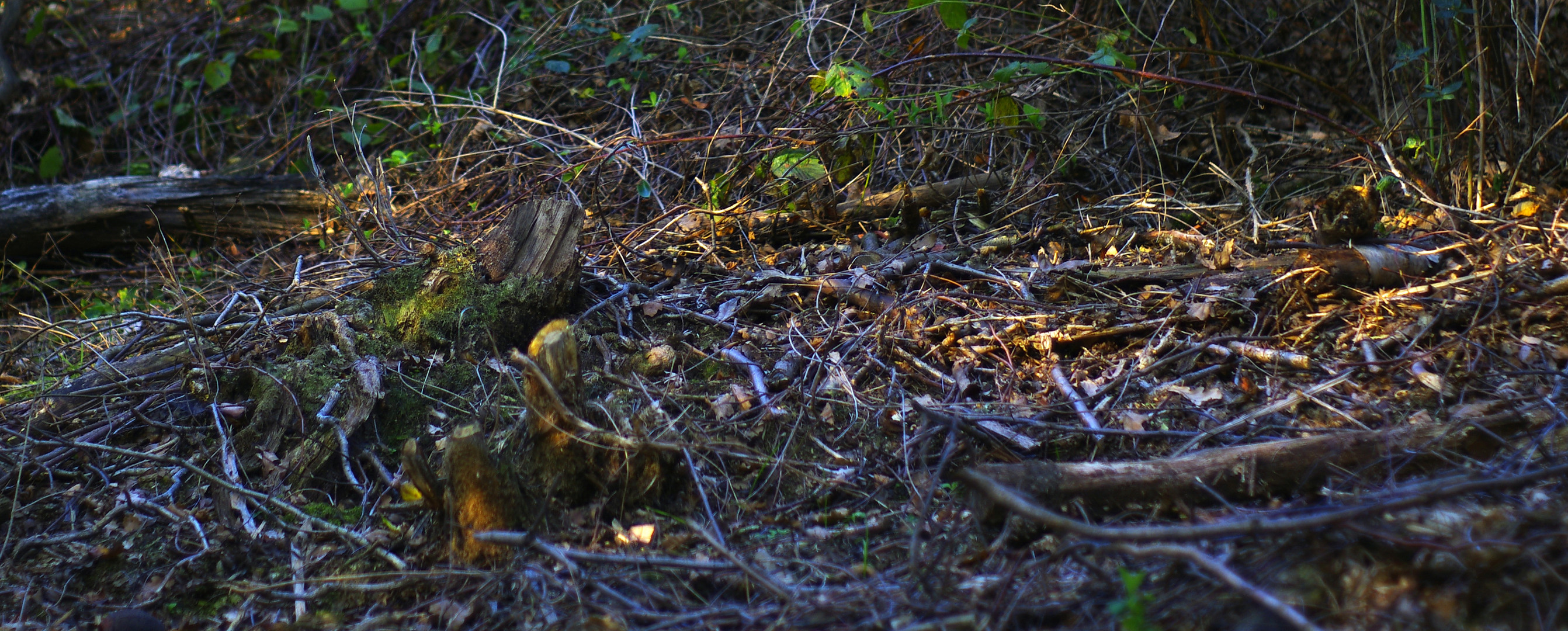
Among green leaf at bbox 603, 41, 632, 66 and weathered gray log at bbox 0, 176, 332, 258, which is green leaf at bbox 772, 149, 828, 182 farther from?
weathered gray log at bbox 0, 176, 332, 258

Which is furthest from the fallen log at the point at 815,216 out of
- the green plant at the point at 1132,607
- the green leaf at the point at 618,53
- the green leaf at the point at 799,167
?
the green plant at the point at 1132,607

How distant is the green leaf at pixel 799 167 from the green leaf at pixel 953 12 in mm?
943

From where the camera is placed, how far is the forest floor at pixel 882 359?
1.84 metres

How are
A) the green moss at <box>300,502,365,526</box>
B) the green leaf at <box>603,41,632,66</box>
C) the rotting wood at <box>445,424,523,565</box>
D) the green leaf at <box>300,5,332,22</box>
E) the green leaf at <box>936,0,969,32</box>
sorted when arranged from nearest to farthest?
1. the rotting wood at <box>445,424,523,565</box>
2. the green moss at <box>300,502,365,526</box>
3. the green leaf at <box>936,0,969,32</box>
4. the green leaf at <box>603,41,632,66</box>
5. the green leaf at <box>300,5,332,22</box>

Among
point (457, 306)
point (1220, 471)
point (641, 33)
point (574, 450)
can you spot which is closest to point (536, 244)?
point (457, 306)

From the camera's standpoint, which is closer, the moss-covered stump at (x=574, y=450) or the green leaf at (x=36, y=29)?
the moss-covered stump at (x=574, y=450)

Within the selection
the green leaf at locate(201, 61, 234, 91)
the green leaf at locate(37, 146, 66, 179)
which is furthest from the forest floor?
the green leaf at locate(201, 61, 234, 91)

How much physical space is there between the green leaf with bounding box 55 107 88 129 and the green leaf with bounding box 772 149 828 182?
5.41 meters

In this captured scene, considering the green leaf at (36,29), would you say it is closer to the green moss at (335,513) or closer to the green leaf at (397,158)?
the green leaf at (397,158)

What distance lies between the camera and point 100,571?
7.75ft

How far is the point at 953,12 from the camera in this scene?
3113mm

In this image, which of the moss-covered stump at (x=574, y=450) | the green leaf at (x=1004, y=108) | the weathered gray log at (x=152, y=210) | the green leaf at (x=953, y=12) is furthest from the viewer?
the weathered gray log at (x=152, y=210)

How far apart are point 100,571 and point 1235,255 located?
362 centimetres

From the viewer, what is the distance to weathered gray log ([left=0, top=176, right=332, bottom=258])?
502 cm
